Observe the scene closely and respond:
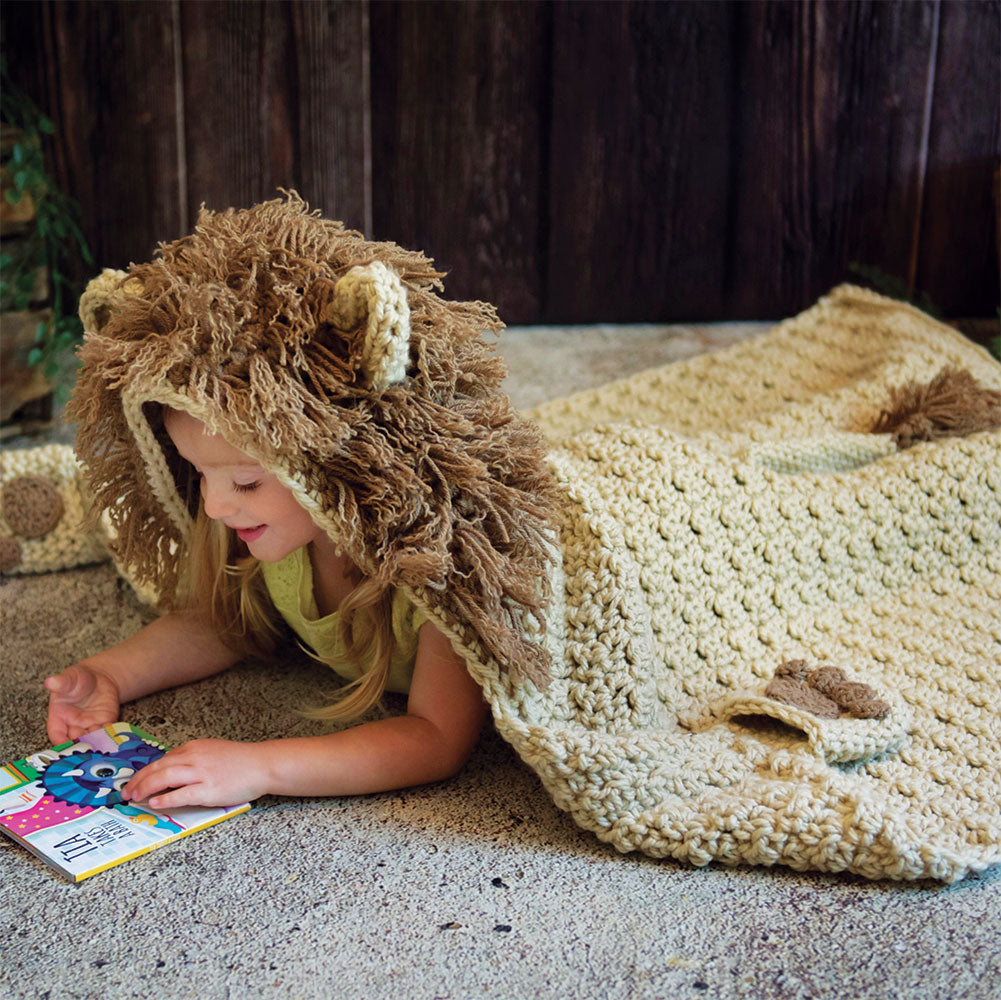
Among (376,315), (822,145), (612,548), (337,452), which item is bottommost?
(612,548)

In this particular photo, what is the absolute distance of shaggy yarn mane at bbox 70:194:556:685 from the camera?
837mm

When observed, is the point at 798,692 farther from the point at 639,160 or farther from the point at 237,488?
the point at 639,160

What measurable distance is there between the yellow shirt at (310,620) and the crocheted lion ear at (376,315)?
30 centimetres

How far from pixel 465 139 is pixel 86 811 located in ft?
4.40

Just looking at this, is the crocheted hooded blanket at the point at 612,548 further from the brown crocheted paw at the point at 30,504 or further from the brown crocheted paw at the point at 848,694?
the brown crocheted paw at the point at 30,504

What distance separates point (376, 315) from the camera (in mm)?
803

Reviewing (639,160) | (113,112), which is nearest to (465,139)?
(639,160)

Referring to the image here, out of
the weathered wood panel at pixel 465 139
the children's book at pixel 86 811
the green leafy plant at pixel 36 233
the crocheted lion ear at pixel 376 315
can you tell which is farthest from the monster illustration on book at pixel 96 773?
the weathered wood panel at pixel 465 139

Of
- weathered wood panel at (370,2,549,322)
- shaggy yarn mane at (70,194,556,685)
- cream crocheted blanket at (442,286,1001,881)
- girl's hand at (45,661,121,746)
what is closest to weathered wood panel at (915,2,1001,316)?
weathered wood panel at (370,2,549,322)

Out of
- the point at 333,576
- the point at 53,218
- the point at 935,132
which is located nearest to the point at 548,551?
the point at 333,576

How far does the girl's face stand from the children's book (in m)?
0.23

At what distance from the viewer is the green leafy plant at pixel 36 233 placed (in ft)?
5.51

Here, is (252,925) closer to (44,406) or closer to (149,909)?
(149,909)

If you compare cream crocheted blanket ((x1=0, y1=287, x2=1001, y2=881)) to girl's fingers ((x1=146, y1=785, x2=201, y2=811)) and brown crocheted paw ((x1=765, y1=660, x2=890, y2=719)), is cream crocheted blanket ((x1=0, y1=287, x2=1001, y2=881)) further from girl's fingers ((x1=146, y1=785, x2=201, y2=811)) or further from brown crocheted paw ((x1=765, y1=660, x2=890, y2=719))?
girl's fingers ((x1=146, y1=785, x2=201, y2=811))
